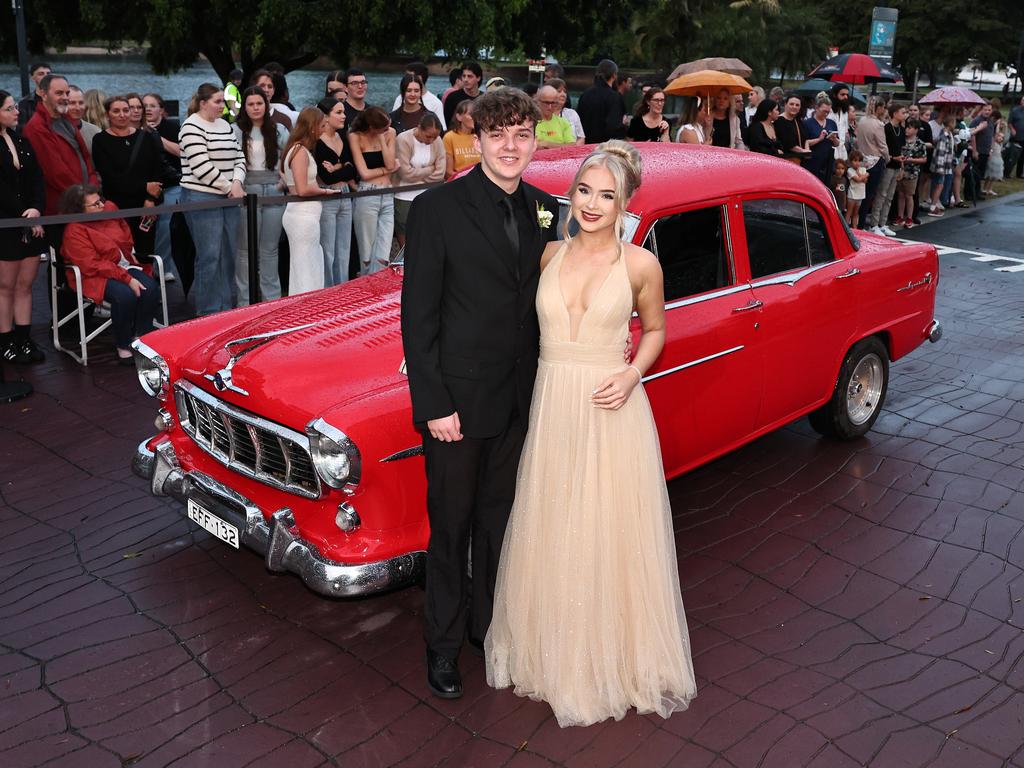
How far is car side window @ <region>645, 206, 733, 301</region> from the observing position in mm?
5234

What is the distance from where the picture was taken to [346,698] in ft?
13.5

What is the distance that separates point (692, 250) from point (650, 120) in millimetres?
5969

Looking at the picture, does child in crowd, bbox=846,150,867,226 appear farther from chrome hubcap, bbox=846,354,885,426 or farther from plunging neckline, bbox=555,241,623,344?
plunging neckline, bbox=555,241,623,344

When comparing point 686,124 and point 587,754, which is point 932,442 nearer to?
point 587,754

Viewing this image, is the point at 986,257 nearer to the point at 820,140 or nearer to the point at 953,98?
the point at 820,140

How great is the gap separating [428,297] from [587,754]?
1.70m

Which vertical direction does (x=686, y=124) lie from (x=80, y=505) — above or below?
above

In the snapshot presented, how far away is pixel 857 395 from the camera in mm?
6879

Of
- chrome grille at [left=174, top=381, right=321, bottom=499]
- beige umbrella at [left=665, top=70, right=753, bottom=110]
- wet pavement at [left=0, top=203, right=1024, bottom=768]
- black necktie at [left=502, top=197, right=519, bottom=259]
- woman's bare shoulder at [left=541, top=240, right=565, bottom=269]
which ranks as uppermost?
beige umbrella at [left=665, top=70, right=753, bottom=110]

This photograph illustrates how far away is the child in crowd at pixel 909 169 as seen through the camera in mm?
15773

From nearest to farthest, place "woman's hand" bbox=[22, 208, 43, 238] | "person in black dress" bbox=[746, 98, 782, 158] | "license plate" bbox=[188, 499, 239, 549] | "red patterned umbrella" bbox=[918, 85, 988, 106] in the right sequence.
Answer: "license plate" bbox=[188, 499, 239, 549] → "woman's hand" bbox=[22, 208, 43, 238] → "person in black dress" bbox=[746, 98, 782, 158] → "red patterned umbrella" bbox=[918, 85, 988, 106]

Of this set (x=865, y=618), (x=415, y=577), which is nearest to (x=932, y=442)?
(x=865, y=618)

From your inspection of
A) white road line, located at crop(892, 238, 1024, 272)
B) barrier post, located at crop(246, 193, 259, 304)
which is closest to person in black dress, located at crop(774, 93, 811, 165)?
white road line, located at crop(892, 238, 1024, 272)

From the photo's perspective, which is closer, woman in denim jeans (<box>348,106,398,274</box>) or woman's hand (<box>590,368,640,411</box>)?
woman's hand (<box>590,368,640,411</box>)
